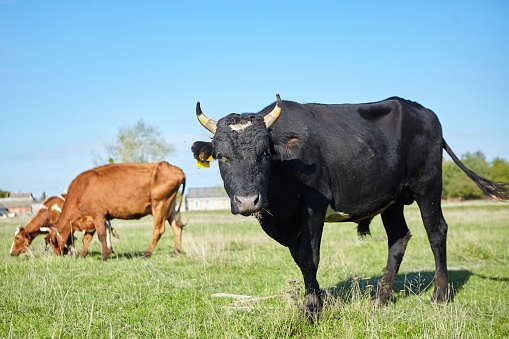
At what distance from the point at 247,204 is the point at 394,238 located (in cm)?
434

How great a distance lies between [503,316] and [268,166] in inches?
140

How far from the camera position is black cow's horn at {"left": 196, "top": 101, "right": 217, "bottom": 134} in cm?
743

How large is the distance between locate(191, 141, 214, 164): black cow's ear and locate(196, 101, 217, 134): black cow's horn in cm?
23

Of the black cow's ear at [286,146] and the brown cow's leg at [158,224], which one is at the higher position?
the black cow's ear at [286,146]

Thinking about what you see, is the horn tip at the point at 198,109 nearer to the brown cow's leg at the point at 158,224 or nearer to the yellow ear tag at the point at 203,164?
the yellow ear tag at the point at 203,164

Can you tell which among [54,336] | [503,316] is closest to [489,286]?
[503,316]

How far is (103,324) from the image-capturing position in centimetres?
661

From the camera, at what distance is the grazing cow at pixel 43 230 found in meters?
17.0

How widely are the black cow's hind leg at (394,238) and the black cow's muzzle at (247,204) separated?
3599 mm

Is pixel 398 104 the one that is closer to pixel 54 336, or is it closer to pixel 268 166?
pixel 268 166

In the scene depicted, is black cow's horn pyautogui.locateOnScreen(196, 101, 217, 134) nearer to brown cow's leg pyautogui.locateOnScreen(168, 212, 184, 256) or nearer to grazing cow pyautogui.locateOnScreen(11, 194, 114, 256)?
brown cow's leg pyautogui.locateOnScreen(168, 212, 184, 256)

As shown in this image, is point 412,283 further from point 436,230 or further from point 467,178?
point 467,178

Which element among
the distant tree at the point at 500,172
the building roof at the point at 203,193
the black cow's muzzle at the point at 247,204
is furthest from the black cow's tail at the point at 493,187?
the building roof at the point at 203,193

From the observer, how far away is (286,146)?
7.49m
